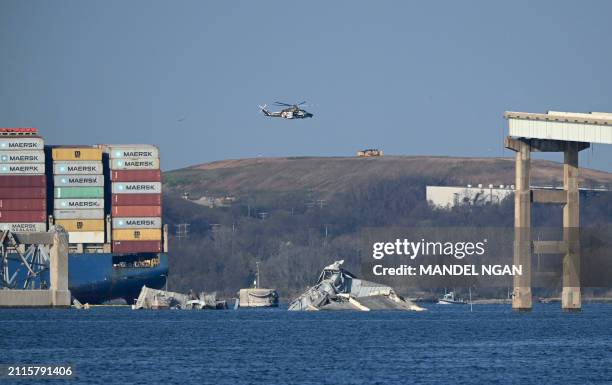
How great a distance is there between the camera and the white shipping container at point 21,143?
170875 millimetres

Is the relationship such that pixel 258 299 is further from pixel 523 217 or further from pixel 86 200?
pixel 523 217

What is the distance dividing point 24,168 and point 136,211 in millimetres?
11824

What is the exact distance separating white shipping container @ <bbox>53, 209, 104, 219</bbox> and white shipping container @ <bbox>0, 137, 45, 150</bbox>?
6.53 m

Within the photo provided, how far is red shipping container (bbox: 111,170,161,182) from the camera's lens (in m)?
173

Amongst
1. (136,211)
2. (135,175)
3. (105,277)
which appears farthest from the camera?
(105,277)

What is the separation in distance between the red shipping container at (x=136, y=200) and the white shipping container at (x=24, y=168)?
7802mm

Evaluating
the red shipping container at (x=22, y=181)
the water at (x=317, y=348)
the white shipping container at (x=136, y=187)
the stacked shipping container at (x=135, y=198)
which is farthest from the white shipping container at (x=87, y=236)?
the water at (x=317, y=348)

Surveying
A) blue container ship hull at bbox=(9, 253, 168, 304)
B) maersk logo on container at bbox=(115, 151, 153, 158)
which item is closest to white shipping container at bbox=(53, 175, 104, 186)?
maersk logo on container at bbox=(115, 151, 153, 158)

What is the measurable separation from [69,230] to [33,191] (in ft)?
17.7

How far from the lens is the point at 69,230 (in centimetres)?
17175

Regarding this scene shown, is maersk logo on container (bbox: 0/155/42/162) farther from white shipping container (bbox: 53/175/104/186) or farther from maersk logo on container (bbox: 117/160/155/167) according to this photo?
maersk logo on container (bbox: 117/160/155/167)

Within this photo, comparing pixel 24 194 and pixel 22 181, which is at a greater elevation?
pixel 22 181

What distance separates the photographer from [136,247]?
175 metres

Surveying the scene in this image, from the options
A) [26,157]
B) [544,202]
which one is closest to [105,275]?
[26,157]
